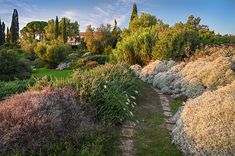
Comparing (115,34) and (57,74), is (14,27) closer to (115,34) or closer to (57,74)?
(115,34)

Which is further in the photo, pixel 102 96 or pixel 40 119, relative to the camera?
pixel 102 96

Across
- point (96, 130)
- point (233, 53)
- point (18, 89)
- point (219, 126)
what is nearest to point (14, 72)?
point (18, 89)

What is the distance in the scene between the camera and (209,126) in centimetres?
518

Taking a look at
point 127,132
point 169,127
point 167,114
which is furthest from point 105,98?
point 167,114

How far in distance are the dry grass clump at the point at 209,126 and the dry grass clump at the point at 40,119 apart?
6.02 feet

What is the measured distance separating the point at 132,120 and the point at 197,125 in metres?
2.24

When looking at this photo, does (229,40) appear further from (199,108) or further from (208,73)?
(199,108)

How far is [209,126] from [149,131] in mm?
1758

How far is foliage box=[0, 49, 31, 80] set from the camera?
61.6 feet

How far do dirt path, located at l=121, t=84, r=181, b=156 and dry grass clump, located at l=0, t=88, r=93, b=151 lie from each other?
915mm

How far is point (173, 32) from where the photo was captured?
1552 centimetres

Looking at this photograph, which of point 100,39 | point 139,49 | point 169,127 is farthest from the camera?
point 100,39

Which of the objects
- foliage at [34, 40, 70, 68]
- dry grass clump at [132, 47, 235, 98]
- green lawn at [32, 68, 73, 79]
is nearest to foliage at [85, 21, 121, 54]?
foliage at [34, 40, 70, 68]

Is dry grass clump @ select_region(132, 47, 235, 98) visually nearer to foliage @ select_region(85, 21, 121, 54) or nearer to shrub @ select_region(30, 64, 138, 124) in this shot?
shrub @ select_region(30, 64, 138, 124)
